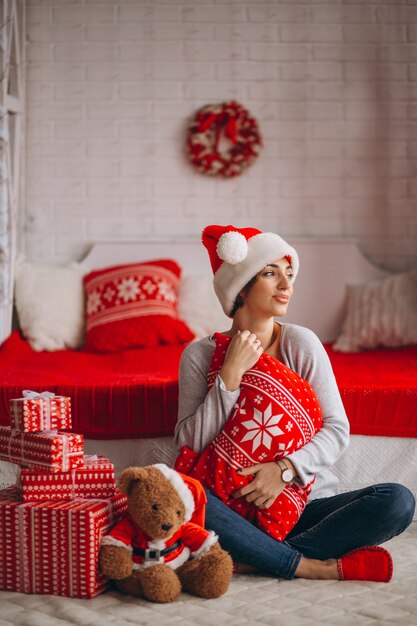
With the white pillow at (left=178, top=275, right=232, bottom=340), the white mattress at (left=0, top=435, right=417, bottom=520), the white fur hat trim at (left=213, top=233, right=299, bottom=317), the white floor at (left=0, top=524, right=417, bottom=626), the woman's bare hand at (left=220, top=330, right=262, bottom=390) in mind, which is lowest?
the white floor at (left=0, top=524, right=417, bottom=626)

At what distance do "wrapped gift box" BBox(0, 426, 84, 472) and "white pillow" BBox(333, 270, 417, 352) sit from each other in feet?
7.02

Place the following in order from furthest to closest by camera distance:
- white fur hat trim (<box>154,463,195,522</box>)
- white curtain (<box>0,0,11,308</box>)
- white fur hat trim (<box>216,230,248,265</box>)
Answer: white curtain (<box>0,0,11,308</box>) → white fur hat trim (<box>216,230,248,265</box>) → white fur hat trim (<box>154,463,195,522</box>)

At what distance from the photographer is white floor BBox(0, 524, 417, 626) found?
Result: 74.5 inches

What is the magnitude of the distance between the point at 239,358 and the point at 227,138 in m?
2.38

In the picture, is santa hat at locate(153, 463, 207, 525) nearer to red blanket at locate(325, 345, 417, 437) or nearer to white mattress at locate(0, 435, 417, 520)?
white mattress at locate(0, 435, 417, 520)

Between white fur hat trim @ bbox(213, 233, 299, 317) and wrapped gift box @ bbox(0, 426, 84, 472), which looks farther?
white fur hat trim @ bbox(213, 233, 299, 317)

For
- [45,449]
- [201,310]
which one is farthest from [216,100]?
[45,449]

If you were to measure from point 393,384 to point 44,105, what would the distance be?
253 cm

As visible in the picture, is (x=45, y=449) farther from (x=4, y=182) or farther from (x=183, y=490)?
(x=4, y=182)

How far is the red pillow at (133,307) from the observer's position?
3.93 meters

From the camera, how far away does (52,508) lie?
2045 millimetres

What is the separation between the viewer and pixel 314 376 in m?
2.31

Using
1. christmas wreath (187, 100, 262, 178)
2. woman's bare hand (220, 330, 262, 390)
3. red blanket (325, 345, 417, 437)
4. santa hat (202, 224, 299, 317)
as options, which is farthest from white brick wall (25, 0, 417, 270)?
woman's bare hand (220, 330, 262, 390)

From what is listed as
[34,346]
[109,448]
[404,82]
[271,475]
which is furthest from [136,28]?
[271,475]
